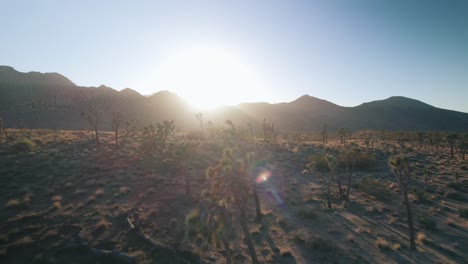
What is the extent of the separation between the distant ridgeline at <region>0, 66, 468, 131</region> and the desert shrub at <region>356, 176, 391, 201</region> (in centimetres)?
8910

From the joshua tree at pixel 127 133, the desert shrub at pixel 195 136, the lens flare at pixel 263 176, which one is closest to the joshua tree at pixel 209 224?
the lens flare at pixel 263 176

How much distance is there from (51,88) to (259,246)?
171 meters

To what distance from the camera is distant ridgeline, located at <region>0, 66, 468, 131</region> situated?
105 m

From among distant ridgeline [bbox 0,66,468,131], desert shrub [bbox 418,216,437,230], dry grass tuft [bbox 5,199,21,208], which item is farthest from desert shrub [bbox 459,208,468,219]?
distant ridgeline [bbox 0,66,468,131]

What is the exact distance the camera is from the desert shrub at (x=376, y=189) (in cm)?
3093

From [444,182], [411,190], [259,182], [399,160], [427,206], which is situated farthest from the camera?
[259,182]

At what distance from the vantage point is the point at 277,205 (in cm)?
2875

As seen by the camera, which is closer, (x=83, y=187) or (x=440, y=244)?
(x=440, y=244)

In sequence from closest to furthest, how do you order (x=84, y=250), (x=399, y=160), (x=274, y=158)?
(x=84, y=250) → (x=399, y=160) → (x=274, y=158)

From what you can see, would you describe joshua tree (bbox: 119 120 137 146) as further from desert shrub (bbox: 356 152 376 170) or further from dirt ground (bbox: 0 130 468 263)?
desert shrub (bbox: 356 152 376 170)

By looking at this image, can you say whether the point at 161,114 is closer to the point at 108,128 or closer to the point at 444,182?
the point at 108,128

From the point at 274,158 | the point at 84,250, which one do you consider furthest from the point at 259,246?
the point at 274,158

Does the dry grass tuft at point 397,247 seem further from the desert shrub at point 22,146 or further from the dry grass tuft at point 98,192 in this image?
the desert shrub at point 22,146

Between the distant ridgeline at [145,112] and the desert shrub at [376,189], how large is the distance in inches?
3508
